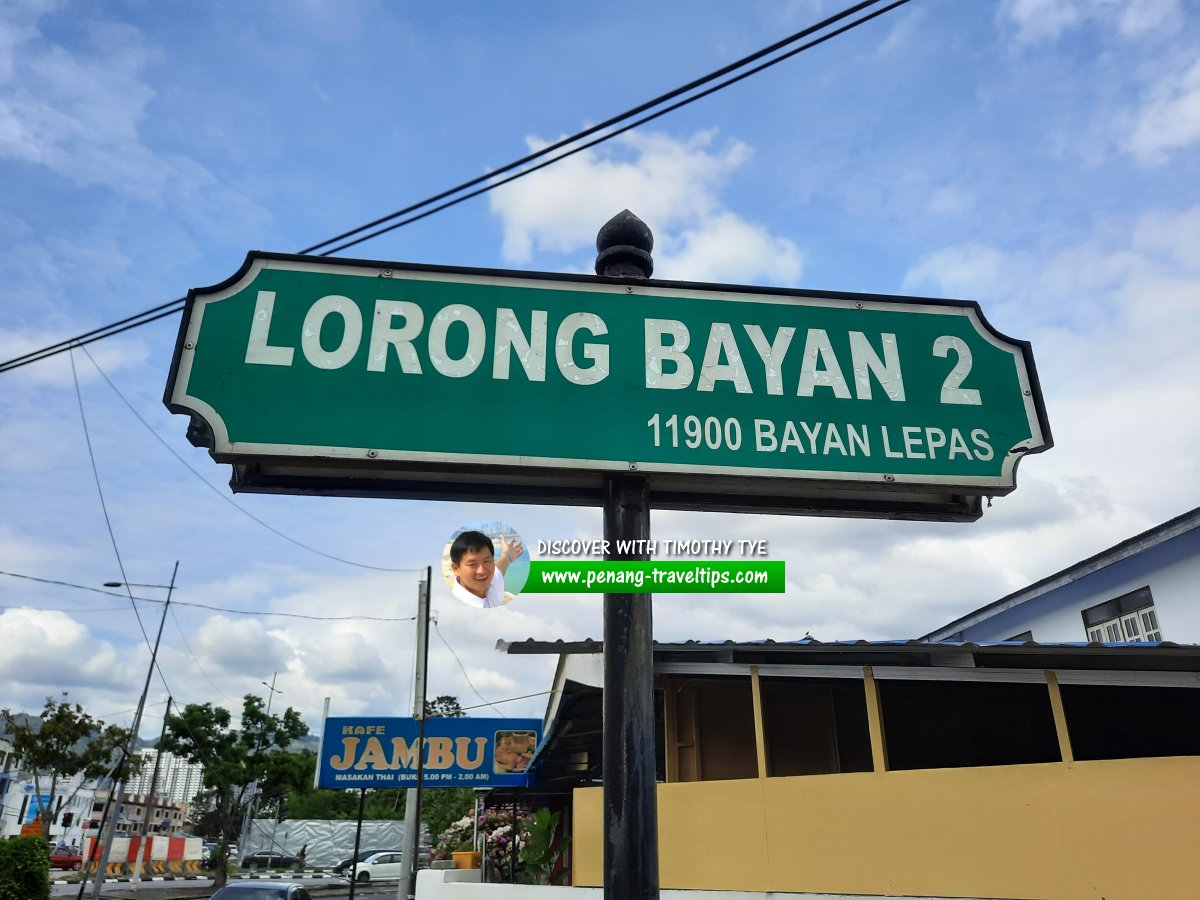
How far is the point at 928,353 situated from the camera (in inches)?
112

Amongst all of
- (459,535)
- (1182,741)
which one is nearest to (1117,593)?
(1182,741)

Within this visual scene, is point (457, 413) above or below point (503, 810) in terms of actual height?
above

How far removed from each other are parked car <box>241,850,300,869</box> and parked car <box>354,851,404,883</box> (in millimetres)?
6699

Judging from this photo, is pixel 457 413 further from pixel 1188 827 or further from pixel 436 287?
pixel 1188 827

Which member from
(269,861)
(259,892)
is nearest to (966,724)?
(259,892)

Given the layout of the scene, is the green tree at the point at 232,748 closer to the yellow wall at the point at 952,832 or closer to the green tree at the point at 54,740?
the green tree at the point at 54,740

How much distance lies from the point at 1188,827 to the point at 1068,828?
29.4 inches

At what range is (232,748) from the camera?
1146 inches

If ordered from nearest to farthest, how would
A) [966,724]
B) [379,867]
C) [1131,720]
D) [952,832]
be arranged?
[952,832]
[1131,720]
[966,724]
[379,867]

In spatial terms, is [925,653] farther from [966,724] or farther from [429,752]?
[429,752]

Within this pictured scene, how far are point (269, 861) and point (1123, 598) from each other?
41.7 metres

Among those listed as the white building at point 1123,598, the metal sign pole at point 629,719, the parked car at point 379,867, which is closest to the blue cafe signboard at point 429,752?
the white building at point 1123,598

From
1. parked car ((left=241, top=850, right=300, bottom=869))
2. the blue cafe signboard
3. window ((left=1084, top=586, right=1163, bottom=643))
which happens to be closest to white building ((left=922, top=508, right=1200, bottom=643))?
window ((left=1084, top=586, right=1163, bottom=643))

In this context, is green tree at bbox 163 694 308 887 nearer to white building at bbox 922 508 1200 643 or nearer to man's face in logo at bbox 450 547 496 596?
white building at bbox 922 508 1200 643
